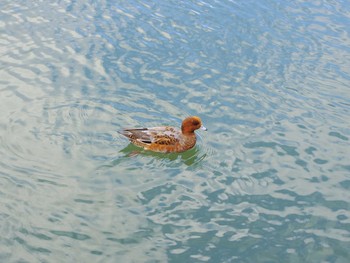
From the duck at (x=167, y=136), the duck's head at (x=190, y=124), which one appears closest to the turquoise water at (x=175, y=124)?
the duck at (x=167, y=136)

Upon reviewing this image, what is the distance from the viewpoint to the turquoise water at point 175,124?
9.12 metres

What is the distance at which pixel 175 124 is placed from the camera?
12.2 meters

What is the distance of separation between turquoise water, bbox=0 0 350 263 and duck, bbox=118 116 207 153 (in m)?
0.20

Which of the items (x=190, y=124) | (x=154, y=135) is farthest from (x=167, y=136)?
(x=190, y=124)

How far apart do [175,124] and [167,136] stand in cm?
91

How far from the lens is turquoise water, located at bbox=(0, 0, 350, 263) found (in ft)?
29.9

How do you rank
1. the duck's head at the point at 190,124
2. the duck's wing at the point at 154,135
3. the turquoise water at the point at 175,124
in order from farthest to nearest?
the duck's head at the point at 190,124
the duck's wing at the point at 154,135
the turquoise water at the point at 175,124

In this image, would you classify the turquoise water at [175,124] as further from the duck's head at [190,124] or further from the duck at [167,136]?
the duck's head at [190,124]

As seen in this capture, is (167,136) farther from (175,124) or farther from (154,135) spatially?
(175,124)

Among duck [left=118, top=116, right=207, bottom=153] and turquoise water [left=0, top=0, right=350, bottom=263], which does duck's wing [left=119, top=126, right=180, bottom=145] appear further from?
turquoise water [left=0, top=0, right=350, bottom=263]

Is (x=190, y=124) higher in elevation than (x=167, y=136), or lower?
higher

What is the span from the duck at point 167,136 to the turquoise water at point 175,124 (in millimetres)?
196

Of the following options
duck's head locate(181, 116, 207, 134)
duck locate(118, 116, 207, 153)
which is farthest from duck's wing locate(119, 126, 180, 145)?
duck's head locate(181, 116, 207, 134)

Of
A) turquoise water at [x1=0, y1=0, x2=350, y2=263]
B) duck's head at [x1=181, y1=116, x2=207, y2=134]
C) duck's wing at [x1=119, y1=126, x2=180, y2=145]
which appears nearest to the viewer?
turquoise water at [x1=0, y1=0, x2=350, y2=263]
